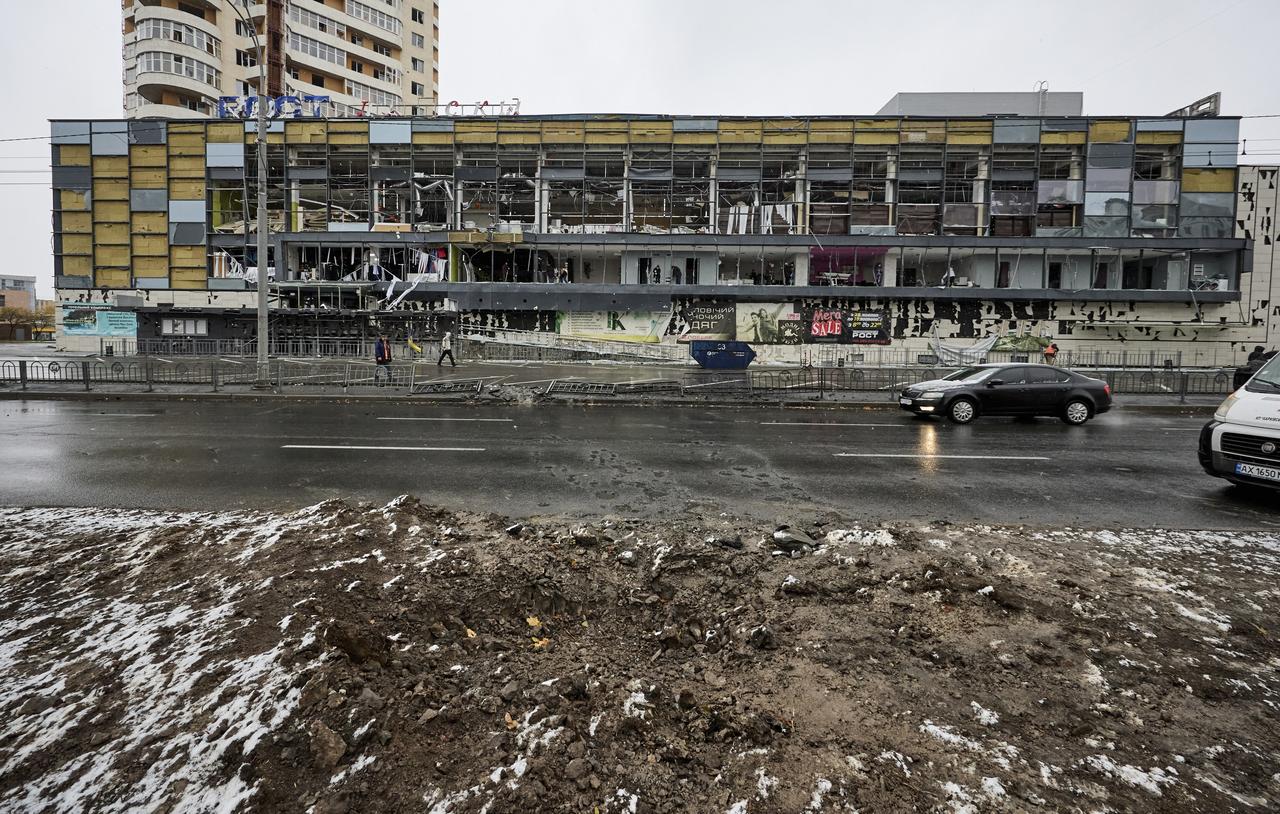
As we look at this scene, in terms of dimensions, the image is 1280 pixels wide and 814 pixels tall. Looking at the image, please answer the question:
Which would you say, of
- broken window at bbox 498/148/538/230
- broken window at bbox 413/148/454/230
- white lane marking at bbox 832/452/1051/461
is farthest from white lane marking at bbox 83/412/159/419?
broken window at bbox 498/148/538/230

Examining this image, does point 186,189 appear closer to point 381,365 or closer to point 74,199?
point 74,199

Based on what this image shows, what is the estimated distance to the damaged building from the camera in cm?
3650

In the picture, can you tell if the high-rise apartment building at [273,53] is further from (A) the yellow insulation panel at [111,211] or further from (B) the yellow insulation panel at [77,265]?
(B) the yellow insulation panel at [77,265]

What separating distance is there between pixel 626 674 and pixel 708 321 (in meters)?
35.0

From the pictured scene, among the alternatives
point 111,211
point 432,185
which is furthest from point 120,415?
point 111,211

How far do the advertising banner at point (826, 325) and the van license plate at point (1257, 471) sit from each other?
30.3 metres

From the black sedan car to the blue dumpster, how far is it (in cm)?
1160

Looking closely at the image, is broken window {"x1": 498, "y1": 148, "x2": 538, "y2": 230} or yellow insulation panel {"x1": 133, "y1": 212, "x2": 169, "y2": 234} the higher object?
broken window {"x1": 498, "y1": 148, "x2": 538, "y2": 230}

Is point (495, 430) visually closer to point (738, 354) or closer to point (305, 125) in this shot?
point (738, 354)

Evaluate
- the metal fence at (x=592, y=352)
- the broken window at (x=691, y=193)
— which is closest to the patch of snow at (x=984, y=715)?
the metal fence at (x=592, y=352)

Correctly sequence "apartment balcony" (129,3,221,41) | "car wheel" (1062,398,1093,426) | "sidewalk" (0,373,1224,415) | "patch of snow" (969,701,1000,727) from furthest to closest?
"apartment balcony" (129,3,221,41), "sidewalk" (0,373,1224,415), "car wheel" (1062,398,1093,426), "patch of snow" (969,701,1000,727)

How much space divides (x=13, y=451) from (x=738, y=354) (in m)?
21.7

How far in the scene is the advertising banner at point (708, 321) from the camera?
3719 centimetres

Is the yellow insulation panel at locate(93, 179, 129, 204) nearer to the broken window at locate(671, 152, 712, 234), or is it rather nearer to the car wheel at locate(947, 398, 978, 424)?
the broken window at locate(671, 152, 712, 234)
